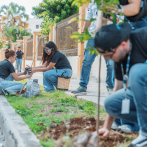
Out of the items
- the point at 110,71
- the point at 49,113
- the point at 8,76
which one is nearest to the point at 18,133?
the point at 49,113

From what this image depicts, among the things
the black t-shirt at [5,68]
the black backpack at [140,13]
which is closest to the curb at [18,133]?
the black backpack at [140,13]

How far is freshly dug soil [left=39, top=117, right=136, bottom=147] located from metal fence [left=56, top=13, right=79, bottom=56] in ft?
24.5

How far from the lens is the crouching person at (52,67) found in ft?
19.0

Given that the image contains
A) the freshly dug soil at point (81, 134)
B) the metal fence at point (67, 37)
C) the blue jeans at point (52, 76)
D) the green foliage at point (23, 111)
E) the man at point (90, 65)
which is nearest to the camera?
the freshly dug soil at point (81, 134)

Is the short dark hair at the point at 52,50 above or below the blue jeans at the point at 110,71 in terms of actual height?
above

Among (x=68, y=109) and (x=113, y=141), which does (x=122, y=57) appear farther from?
(x=68, y=109)

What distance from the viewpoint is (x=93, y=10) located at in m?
4.64

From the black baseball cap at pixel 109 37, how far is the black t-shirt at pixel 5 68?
393cm

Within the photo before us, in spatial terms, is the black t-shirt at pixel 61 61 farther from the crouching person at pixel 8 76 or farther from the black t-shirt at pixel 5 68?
the black t-shirt at pixel 5 68

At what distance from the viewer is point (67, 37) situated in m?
11.1

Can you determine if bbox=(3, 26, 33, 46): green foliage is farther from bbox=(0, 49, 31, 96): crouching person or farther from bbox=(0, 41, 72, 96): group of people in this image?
bbox=(0, 49, 31, 96): crouching person

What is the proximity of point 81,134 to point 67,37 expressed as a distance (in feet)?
30.9

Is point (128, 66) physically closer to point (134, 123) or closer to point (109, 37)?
point (109, 37)

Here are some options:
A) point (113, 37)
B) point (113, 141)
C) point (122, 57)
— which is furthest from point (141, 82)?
point (113, 141)
